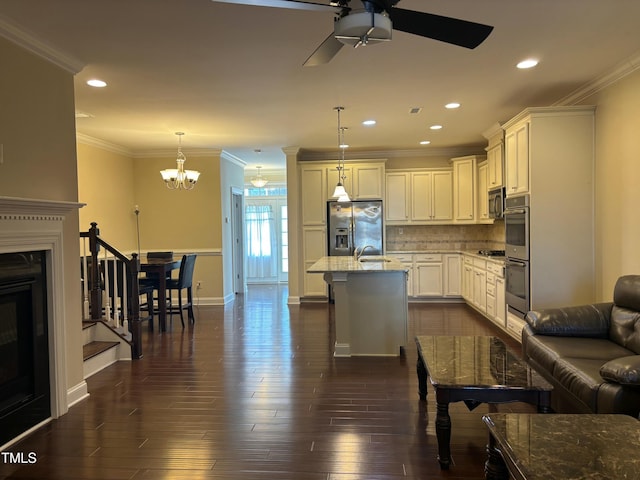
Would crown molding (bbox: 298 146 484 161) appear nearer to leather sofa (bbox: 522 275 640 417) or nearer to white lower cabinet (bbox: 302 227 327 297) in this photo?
white lower cabinet (bbox: 302 227 327 297)

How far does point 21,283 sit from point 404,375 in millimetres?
3068

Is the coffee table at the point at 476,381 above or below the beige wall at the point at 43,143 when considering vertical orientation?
below

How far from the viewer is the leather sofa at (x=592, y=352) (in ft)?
7.66

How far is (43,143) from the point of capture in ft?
10.5

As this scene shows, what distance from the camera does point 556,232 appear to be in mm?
4352

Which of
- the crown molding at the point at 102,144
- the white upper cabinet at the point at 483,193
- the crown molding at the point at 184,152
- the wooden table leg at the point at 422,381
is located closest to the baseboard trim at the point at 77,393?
the wooden table leg at the point at 422,381

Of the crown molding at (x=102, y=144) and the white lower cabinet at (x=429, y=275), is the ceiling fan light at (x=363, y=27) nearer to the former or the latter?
the crown molding at (x=102, y=144)

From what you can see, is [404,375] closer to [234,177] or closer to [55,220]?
[55,220]

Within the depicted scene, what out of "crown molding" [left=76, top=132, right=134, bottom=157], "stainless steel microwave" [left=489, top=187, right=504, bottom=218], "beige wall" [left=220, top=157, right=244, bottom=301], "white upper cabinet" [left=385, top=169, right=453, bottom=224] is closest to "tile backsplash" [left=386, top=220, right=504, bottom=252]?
"white upper cabinet" [left=385, top=169, right=453, bottom=224]

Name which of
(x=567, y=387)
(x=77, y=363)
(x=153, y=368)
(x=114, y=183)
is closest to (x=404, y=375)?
(x=567, y=387)

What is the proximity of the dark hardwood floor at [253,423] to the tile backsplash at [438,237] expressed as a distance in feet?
10.6

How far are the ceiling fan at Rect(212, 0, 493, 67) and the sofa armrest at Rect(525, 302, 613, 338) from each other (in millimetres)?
2282

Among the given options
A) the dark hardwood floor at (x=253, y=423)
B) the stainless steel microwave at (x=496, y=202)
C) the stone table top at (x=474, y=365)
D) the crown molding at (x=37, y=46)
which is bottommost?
the dark hardwood floor at (x=253, y=423)

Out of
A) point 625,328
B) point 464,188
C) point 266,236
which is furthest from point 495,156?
point 266,236
